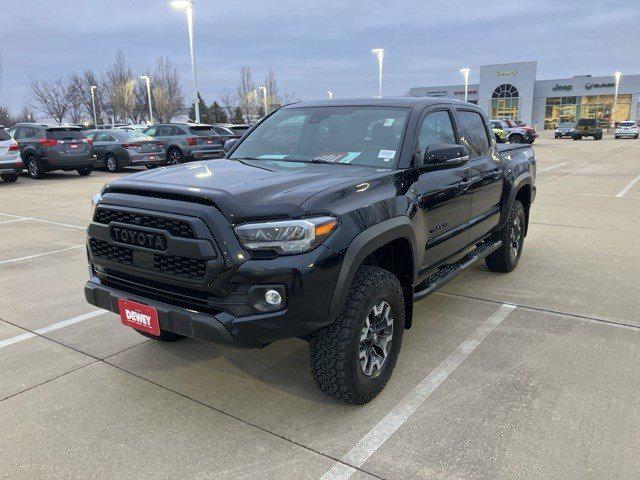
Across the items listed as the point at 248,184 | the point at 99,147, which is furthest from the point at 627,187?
the point at 99,147

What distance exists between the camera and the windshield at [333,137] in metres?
3.78

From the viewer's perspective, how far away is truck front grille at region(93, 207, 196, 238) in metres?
2.79

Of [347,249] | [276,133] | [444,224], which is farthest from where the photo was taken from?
[276,133]

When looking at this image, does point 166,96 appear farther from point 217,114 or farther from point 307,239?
point 307,239

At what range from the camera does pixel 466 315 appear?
183 inches

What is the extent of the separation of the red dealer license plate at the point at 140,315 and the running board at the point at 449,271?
1.72 metres

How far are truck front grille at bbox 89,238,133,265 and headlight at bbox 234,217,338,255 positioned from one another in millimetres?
789

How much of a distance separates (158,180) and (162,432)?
57.8 inches

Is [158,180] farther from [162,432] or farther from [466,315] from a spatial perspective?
[466,315]

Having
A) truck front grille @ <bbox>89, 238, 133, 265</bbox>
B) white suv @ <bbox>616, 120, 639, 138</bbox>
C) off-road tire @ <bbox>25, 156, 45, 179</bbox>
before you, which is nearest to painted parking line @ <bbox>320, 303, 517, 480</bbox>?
truck front grille @ <bbox>89, 238, 133, 265</bbox>

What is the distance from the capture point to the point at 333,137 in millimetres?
4023

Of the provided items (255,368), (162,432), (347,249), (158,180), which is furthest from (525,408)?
(158,180)

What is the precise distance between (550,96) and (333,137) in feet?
246

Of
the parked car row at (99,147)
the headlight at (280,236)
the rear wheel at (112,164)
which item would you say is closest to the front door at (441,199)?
the headlight at (280,236)
